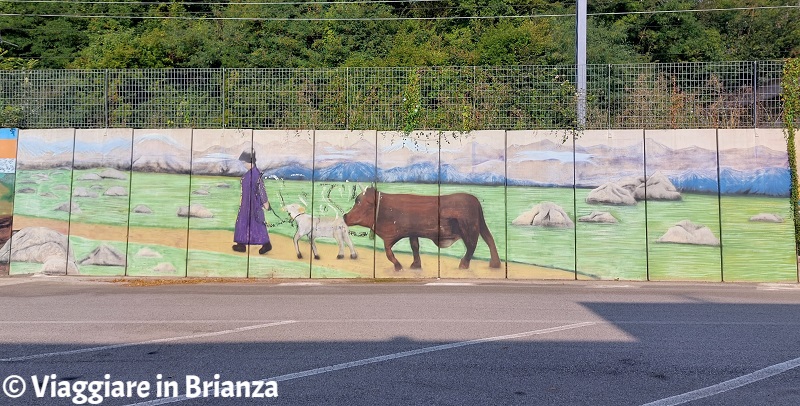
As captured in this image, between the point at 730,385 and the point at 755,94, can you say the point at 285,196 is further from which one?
the point at 730,385

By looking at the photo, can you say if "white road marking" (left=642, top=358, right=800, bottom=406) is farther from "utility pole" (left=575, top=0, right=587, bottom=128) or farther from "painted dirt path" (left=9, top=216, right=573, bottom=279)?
"utility pole" (left=575, top=0, right=587, bottom=128)

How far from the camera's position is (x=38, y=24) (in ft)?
151

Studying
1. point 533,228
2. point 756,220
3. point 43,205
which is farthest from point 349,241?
point 756,220

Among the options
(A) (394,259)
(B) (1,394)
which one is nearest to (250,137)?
(A) (394,259)

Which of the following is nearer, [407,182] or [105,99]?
[407,182]

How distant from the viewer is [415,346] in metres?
9.70

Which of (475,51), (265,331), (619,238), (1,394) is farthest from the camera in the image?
(475,51)

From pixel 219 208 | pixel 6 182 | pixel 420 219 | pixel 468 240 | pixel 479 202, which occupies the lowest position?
pixel 468 240

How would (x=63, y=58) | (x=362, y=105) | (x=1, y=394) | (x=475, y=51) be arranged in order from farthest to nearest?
(x=63, y=58)
(x=475, y=51)
(x=362, y=105)
(x=1, y=394)

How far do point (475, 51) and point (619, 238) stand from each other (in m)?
19.4

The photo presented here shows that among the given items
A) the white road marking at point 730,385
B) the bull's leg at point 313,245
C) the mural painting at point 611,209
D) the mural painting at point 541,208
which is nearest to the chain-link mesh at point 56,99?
the bull's leg at point 313,245

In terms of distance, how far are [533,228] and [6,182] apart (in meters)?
12.3

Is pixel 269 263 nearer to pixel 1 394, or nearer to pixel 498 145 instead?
pixel 498 145

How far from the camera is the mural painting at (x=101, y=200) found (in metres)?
19.2
